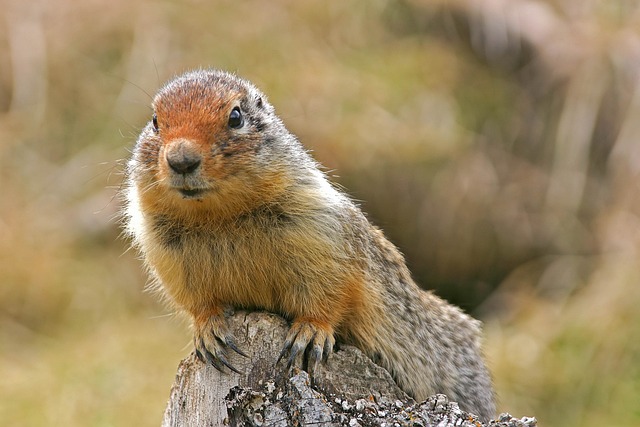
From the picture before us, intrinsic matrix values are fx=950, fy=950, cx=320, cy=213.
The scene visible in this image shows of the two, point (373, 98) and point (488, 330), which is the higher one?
point (373, 98)

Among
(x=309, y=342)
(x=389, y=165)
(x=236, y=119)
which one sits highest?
(x=389, y=165)

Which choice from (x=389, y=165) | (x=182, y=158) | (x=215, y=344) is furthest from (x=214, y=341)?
(x=389, y=165)

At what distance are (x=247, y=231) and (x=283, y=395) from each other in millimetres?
818

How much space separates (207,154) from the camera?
139 inches

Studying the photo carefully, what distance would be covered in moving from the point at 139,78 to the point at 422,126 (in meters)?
2.54

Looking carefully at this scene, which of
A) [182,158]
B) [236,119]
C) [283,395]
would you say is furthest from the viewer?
[236,119]

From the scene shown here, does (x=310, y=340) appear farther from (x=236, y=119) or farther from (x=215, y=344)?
(x=236, y=119)

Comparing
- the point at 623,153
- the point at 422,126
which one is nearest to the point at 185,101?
the point at 422,126

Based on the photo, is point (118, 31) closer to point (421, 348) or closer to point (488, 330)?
point (488, 330)

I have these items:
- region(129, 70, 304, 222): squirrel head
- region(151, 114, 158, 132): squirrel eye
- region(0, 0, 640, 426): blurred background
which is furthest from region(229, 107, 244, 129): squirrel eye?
region(0, 0, 640, 426): blurred background

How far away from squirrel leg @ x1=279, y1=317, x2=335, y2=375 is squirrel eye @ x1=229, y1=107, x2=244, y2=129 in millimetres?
823

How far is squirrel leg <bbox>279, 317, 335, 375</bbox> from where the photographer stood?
342 centimetres

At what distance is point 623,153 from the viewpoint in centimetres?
808

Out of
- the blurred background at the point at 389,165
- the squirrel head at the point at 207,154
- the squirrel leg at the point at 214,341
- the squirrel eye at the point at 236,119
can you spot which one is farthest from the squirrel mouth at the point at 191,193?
the blurred background at the point at 389,165
